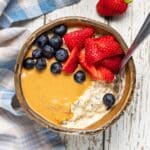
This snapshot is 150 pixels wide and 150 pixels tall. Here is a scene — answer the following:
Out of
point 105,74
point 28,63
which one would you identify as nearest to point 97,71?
point 105,74

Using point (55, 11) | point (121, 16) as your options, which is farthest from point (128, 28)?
point (55, 11)

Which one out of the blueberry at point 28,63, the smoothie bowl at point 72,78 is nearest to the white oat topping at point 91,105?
the smoothie bowl at point 72,78

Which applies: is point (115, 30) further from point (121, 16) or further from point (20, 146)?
point (20, 146)

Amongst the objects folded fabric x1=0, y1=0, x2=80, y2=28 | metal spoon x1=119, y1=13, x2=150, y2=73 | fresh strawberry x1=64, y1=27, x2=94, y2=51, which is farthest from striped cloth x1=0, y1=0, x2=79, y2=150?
metal spoon x1=119, y1=13, x2=150, y2=73

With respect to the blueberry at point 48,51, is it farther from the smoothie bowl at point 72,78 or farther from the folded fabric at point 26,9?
the folded fabric at point 26,9

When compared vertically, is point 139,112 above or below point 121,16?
below

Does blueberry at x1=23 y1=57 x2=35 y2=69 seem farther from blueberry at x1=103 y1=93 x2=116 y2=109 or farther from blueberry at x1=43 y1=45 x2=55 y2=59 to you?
blueberry at x1=103 y1=93 x2=116 y2=109
